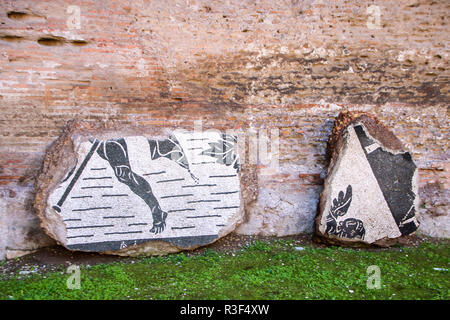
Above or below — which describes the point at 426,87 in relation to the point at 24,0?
below

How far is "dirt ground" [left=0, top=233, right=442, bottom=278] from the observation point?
3.97 metres

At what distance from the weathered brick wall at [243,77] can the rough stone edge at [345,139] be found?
0.88 ft

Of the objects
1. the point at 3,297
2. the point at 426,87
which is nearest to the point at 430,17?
the point at 426,87

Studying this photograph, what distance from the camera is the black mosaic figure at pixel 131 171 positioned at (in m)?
4.11

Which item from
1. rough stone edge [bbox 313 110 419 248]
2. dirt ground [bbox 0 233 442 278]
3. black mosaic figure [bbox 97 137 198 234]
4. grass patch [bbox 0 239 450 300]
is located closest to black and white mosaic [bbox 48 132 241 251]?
black mosaic figure [bbox 97 137 198 234]

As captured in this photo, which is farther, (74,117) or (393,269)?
(74,117)

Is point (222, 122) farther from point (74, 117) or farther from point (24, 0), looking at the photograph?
point (24, 0)

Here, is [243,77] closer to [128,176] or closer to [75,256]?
[128,176]

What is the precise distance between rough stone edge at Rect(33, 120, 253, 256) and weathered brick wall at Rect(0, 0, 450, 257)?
12 cm

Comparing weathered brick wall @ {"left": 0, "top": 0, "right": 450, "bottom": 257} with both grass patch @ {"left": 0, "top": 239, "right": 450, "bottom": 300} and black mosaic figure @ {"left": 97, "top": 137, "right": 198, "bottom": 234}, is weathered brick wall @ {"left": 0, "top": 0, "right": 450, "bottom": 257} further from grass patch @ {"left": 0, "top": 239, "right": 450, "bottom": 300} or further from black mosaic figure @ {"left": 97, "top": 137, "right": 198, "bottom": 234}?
grass patch @ {"left": 0, "top": 239, "right": 450, "bottom": 300}

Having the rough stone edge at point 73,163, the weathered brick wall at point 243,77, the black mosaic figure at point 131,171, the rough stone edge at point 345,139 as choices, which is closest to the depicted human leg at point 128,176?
the black mosaic figure at point 131,171

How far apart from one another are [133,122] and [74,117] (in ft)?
2.05

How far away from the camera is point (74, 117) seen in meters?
4.28

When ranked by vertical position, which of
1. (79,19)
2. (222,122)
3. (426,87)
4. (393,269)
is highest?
(79,19)
